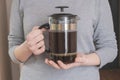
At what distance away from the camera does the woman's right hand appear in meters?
0.83

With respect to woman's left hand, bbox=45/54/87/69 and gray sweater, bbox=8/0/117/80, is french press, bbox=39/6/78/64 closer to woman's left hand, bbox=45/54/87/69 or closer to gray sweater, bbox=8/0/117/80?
woman's left hand, bbox=45/54/87/69

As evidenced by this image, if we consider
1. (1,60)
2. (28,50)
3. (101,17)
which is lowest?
(1,60)

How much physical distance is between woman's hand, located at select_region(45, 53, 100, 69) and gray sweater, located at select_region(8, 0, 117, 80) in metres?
0.03

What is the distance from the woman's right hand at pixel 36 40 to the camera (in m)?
0.83

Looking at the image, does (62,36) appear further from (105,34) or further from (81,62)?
(105,34)

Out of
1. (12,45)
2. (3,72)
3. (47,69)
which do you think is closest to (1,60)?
(3,72)

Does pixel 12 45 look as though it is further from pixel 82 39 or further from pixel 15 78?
pixel 15 78

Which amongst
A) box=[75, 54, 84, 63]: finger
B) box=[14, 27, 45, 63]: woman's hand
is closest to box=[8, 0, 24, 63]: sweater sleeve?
box=[14, 27, 45, 63]: woman's hand

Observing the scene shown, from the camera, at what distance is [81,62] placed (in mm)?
882

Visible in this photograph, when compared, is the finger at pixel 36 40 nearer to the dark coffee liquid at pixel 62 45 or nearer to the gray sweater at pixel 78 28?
the dark coffee liquid at pixel 62 45

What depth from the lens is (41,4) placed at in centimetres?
98

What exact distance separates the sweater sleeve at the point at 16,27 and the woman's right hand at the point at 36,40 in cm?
19

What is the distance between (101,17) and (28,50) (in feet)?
1.06

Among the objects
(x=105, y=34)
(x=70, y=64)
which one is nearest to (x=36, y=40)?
(x=70, y=64)
